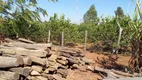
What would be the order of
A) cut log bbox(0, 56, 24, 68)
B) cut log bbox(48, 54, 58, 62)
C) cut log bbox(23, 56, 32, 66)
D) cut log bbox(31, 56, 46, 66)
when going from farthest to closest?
1. cut log bbox(48, 54, 58, 62)
2. cut log bbox(31, 56, 46, 66)
3. cut log bbox(23, 56, 32, 66)
4. cut log bbox(0, 56, 24, 68)

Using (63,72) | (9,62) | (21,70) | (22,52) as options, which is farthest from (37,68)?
(63,72)

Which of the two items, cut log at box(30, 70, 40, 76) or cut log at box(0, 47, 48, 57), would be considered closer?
cut log at box(0, 47, 48, 57)

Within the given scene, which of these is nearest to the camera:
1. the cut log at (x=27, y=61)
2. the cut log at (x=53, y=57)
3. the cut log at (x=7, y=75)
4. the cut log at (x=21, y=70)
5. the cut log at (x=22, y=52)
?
the cut log at (x=7, y=75)

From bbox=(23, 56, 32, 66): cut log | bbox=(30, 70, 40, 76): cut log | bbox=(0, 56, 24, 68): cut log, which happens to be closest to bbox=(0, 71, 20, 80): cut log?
bbox=(0, 56, 24, 68): cut log

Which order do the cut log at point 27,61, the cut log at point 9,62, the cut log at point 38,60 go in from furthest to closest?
the cut log at point 38,60 < the cut log at point 27,61 < the cut log at point 9,62

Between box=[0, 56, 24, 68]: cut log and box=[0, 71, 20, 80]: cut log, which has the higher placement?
box=[0, 56, 24, 68]: cut log

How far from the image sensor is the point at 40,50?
673 centimetres

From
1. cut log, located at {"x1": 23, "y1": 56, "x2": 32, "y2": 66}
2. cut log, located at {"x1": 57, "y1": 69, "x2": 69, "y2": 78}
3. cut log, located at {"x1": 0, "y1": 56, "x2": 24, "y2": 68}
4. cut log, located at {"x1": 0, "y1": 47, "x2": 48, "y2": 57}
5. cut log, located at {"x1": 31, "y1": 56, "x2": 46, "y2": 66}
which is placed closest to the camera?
cut log, located at {"x1": 0, "y1": 56, "x2": 24, "y2": 68}

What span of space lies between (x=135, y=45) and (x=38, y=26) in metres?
7.86

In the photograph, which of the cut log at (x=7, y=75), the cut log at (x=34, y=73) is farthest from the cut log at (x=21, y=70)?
the cut log at (x=34, y=73)

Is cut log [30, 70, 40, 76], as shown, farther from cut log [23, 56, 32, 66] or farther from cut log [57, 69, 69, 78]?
cut log [57, 69, 69, 78]

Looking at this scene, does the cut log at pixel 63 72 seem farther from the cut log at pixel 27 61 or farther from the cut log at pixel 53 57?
the cut log at pixel 27 61

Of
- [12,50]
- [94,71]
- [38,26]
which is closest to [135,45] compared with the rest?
[94,71]

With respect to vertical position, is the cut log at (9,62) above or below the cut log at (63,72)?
above
